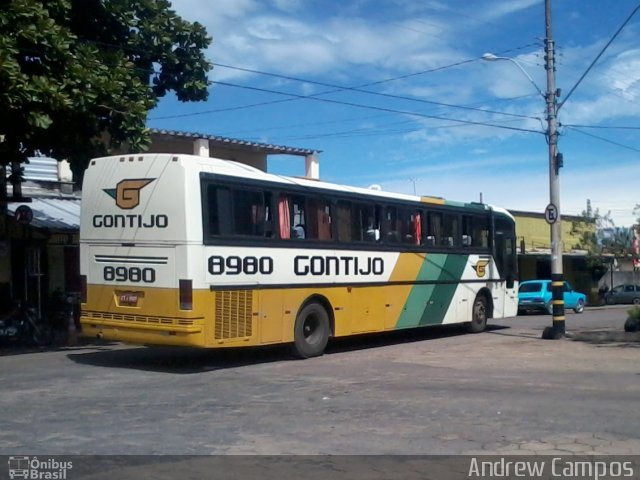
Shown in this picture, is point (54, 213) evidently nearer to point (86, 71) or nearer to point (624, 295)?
point (86, 71)

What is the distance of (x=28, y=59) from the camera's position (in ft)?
50.0

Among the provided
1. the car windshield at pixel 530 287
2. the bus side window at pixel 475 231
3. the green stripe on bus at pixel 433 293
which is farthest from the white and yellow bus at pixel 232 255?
the car windshield at pixel 530 287

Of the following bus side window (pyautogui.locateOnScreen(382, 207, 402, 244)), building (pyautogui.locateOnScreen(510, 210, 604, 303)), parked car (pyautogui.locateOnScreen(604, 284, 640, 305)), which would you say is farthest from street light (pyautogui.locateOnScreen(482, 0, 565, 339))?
parked car (pyautogui.locateOnScreen(604, 284, 640, 305))

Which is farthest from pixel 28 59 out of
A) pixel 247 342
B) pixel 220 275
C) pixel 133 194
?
pixel 247 342

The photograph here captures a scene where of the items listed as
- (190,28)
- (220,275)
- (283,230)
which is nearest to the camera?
(220,275)

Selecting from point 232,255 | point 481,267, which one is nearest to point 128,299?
point 232,255

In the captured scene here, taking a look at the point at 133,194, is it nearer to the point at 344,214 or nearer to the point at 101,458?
the point at 344,214

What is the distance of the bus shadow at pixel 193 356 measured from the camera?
14.7 metres

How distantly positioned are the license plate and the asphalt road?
1.12m

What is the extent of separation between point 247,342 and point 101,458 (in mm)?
6525

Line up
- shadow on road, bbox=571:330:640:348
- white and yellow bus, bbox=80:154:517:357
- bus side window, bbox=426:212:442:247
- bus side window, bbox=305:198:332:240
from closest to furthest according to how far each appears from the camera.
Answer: white and yellow bus, bbox=80:154:517:357, bus side window, bbox=305:198:332:240, shadow on road, bbox=571:330:640:348, bus side window, bbox=426:212:442:247

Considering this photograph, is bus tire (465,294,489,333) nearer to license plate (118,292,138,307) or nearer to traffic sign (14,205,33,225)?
license plate (118,292,138,307)

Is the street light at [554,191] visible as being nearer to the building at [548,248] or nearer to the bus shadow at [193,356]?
the bus shadow at [193,356]

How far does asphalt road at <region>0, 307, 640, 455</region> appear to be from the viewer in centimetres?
845
